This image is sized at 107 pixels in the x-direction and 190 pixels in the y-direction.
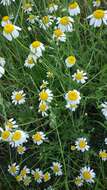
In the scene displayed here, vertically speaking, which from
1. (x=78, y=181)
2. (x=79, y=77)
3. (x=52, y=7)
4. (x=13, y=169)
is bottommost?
(x=78, y=181)

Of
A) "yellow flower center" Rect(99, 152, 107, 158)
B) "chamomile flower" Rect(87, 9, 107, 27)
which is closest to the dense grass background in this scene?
"yellow flower center" Rect(99, 152, 107, 158)

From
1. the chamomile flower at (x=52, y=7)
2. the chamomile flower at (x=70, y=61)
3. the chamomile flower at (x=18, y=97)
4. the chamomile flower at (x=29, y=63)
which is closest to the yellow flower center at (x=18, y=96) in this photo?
the chamomile flower at (x=18, y=97)

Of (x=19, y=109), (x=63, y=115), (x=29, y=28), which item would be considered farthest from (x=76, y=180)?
(x=29, y=28)

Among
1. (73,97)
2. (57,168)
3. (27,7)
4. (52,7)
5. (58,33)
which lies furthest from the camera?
(27,7)

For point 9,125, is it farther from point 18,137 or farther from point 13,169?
point 13,169

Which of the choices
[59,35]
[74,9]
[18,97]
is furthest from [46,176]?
[74,9]

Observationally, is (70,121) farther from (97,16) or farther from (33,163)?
(97,16)

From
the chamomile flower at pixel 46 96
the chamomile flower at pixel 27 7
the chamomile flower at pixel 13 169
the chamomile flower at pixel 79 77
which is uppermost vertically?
the chamomile flower at pixel 27 7

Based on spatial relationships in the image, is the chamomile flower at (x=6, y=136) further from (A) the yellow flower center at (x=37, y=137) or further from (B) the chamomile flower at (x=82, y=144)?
(B) the chamomile flower at (x=82, y=144)
